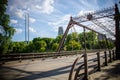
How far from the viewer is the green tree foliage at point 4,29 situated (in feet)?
81.2

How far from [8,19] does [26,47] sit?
68650 mm

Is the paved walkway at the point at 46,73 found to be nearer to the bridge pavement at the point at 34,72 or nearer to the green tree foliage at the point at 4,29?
the bridge pavement at the point at 34,72

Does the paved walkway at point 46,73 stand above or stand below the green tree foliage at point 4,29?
below

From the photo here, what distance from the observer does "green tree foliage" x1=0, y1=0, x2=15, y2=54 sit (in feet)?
81.2

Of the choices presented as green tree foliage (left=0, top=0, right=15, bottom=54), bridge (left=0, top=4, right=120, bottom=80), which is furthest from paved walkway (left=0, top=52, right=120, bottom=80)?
green tree foliage (left=0, top=0, right=15, bottom=54)

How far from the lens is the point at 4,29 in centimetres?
2591

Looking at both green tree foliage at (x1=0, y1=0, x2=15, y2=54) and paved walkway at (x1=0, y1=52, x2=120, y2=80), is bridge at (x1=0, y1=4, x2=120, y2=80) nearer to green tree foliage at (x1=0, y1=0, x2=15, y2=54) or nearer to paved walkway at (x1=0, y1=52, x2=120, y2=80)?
paved walkway at (x1=0, y1=52, x2=120, y2=80)

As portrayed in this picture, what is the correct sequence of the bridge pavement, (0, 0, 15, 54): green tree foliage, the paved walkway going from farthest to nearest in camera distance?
(0, 0, 15, 54): green tree foliage → the bridge pavement → the paved walkway

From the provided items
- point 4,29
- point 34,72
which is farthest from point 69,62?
point 4,29

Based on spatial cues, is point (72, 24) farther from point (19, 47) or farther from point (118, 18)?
point (19, 47)

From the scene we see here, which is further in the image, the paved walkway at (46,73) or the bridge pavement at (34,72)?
the bridge pavement at (34,72)

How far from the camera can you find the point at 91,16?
24.0 meters

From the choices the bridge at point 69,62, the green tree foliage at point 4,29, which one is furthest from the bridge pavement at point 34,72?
the green tree foliage at point 4,29

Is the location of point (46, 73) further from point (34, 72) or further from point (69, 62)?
point (69, 62)
